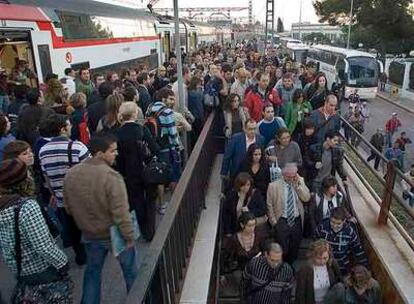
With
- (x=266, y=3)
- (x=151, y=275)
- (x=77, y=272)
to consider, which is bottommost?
(x=77, y=272)

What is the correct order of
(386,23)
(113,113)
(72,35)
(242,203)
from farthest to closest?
(386,23)
(72,35)
(242,203)
(113,113)

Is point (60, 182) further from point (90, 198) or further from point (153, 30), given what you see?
point (153, 30)

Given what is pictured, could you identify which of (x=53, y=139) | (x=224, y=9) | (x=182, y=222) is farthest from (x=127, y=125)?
(x=224, y=9)

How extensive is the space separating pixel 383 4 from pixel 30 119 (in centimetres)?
4312

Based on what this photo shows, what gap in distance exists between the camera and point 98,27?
1245 centimetres

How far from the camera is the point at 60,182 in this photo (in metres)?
3.82

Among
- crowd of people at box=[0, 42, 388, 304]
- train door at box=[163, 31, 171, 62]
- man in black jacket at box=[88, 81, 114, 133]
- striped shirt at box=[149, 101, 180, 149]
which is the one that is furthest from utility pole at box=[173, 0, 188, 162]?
train door at box=[163, 31, 171, 62]

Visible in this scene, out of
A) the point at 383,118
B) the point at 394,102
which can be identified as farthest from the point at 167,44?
the point at 394,102

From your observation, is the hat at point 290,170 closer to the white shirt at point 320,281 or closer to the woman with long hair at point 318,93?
the white shirt at point 320,281

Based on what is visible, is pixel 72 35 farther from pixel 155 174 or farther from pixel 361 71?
pixel 361 71

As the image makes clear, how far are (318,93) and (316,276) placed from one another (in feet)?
13.5

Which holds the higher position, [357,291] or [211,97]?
[211,97]

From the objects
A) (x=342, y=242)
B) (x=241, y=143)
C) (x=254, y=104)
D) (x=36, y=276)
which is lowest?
(x=342, y=242)

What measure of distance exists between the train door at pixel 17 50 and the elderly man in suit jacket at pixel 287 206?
5.40 meters
